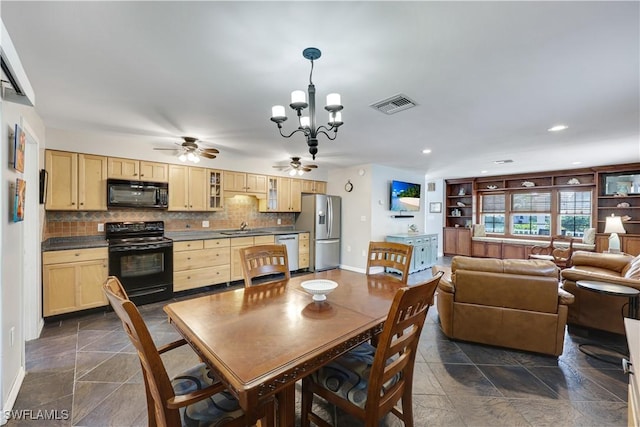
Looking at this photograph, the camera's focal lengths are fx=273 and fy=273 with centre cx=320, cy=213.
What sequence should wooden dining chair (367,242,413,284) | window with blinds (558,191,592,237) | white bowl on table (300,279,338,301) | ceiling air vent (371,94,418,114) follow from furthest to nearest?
1. window with blinds (558,191,592,237)
2. ceiling air vent (371,94,418,114)
3. wooden dining chair (367,242,413,284)
4. white bowl on table (300,279,338,301)

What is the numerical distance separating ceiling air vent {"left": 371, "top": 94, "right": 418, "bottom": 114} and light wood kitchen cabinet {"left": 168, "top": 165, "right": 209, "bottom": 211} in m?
3.30

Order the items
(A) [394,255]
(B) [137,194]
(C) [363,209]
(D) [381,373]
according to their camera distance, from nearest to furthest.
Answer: (D) [381,373] < (A) [394,255] < (B) [137,194] < (C) [363,209]

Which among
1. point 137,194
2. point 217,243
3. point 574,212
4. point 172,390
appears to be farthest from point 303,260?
point 574,212

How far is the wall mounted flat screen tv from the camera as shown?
6.29 meters

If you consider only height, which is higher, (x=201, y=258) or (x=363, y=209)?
(x=363, y=209)

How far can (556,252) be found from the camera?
18.6 ft

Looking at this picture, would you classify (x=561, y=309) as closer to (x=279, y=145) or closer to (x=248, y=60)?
(x=248, y=60)

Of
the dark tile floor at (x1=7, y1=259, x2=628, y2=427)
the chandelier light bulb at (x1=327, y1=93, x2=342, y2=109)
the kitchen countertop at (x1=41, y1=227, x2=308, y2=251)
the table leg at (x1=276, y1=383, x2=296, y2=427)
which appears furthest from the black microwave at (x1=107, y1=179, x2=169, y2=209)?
the table leg at (x1=276, y1=383, x2=296, y2=427)

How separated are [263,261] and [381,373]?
58.5 inches

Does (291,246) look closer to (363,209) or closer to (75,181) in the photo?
(363,209)

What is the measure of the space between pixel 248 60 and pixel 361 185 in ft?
14.4

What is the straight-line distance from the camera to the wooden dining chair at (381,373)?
1.22m

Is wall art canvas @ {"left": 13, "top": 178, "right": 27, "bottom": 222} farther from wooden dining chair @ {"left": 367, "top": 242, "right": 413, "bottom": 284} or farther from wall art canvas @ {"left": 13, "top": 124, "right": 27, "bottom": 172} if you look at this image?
wooden dining chair @ {"left": 367, "top": 242, "right": 413, "bottom": 284}

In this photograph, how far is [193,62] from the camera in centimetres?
197
